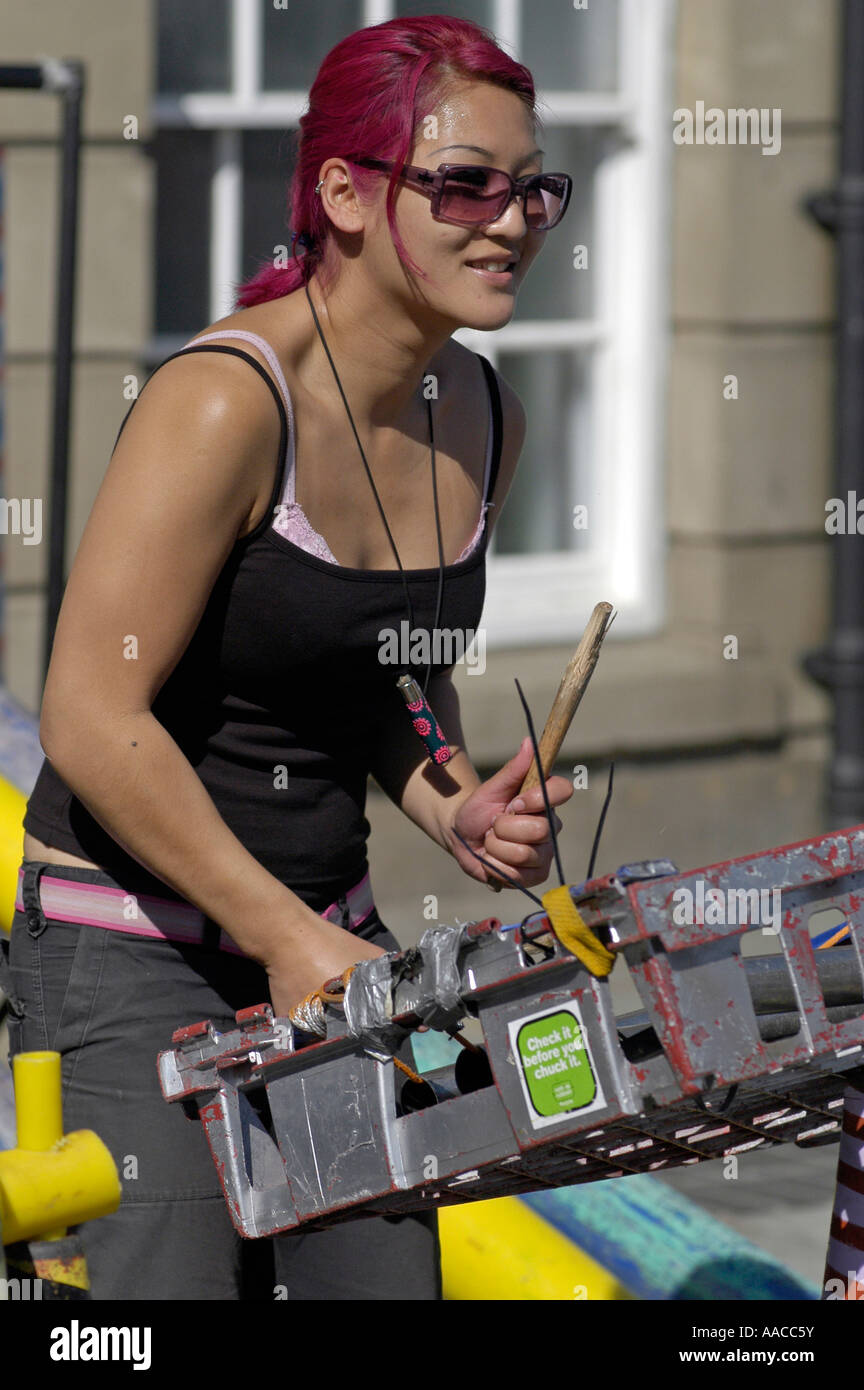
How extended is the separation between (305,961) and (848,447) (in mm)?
4899

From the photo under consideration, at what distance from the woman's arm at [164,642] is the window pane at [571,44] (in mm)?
4746

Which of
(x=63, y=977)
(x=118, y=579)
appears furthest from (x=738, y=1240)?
(x=118, y=579)

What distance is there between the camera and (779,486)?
21.4 ft

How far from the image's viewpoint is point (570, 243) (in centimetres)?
652

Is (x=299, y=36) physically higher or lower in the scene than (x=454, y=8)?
lower

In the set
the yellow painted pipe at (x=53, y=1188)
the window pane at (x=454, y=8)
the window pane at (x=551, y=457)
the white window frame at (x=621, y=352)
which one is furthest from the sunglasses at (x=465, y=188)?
the window pane at (x=551, y=457)

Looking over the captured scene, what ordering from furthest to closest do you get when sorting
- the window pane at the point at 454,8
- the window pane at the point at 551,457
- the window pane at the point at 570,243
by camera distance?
1. the window pane at the point at 551,457
2. the window pane at the point at 570,243
3. the window pane at the point at 454,8

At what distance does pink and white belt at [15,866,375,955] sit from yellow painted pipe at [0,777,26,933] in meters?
0.45

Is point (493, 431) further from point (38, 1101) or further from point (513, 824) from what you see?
point (38, 1101)

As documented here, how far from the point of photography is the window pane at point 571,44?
633cm

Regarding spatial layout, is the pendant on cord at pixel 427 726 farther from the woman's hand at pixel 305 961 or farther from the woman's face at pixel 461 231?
the woman's face at pixel 461 231

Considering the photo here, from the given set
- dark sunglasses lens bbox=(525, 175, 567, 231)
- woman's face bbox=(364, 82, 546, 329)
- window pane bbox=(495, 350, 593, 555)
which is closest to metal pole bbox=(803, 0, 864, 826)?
window pane bbox=(495, 350, 593, 555)

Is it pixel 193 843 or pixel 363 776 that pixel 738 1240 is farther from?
pixel 193 843

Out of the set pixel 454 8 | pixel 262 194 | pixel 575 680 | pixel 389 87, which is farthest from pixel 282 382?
pixel 454 8
